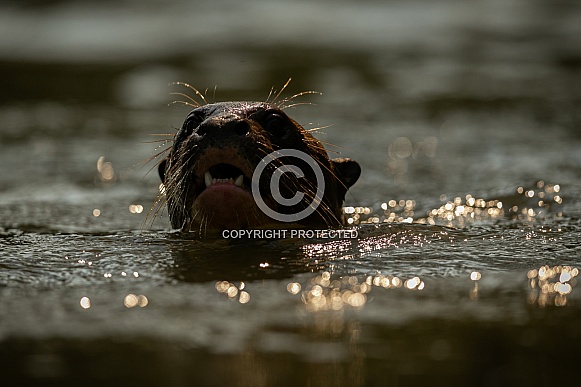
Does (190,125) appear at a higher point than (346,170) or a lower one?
higher

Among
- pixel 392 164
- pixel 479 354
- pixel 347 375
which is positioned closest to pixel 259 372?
pixel 347 375

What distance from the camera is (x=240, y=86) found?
35.7ft

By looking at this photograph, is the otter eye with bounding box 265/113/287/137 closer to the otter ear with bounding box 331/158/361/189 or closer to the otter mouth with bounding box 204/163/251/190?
the otter mouth with bounding box 204/163/251/190

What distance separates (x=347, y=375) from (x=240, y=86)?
8.21 meters

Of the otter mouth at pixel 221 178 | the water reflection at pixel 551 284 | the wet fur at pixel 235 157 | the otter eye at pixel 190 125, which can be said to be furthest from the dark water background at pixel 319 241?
the otter eye at pixel 190 125

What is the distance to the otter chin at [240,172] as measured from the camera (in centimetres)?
439

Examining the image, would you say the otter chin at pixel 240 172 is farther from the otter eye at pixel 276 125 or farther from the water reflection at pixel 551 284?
the water reflection at pixel 551 284

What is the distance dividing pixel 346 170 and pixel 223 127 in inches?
47.7

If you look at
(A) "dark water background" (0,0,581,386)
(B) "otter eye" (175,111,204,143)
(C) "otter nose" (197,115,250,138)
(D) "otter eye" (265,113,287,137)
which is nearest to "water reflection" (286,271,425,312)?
(A) "dark water background" (0,0,581,386)

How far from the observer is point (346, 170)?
544 cm

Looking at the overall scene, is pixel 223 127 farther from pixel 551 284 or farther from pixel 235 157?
pixel 551 284

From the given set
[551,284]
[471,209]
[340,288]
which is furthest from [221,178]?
[471,209]

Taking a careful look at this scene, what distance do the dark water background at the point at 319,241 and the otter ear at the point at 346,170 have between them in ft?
1.22

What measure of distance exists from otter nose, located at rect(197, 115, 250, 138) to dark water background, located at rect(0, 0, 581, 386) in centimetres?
56
